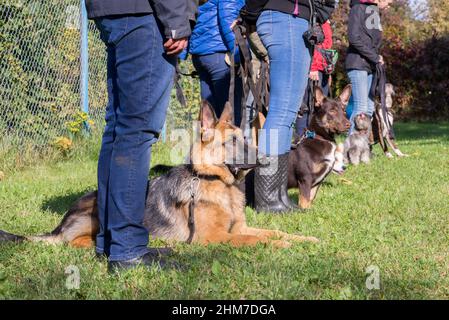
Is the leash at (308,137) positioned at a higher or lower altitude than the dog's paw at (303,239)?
higher

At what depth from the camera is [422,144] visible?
1295 cm

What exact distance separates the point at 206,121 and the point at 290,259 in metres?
1.38

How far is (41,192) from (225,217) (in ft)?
9.06

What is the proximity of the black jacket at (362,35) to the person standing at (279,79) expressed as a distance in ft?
12.3

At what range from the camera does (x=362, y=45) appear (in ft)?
29.7

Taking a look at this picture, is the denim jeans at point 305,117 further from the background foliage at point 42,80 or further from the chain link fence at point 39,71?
the chain link fence at point 39,71

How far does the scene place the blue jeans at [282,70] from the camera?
516 centimetres

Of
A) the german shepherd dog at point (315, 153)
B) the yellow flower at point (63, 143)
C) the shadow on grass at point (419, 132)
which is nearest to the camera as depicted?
the german shepherd dog at point (315, 153)

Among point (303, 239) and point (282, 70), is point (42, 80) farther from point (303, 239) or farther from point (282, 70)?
point (303, 239)

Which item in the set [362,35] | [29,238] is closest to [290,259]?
[29,238]

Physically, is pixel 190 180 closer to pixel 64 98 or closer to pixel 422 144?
pixel 64 98

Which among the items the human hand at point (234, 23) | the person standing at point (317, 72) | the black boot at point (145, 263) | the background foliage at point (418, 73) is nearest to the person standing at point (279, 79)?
the human hand at point (234, 23)
